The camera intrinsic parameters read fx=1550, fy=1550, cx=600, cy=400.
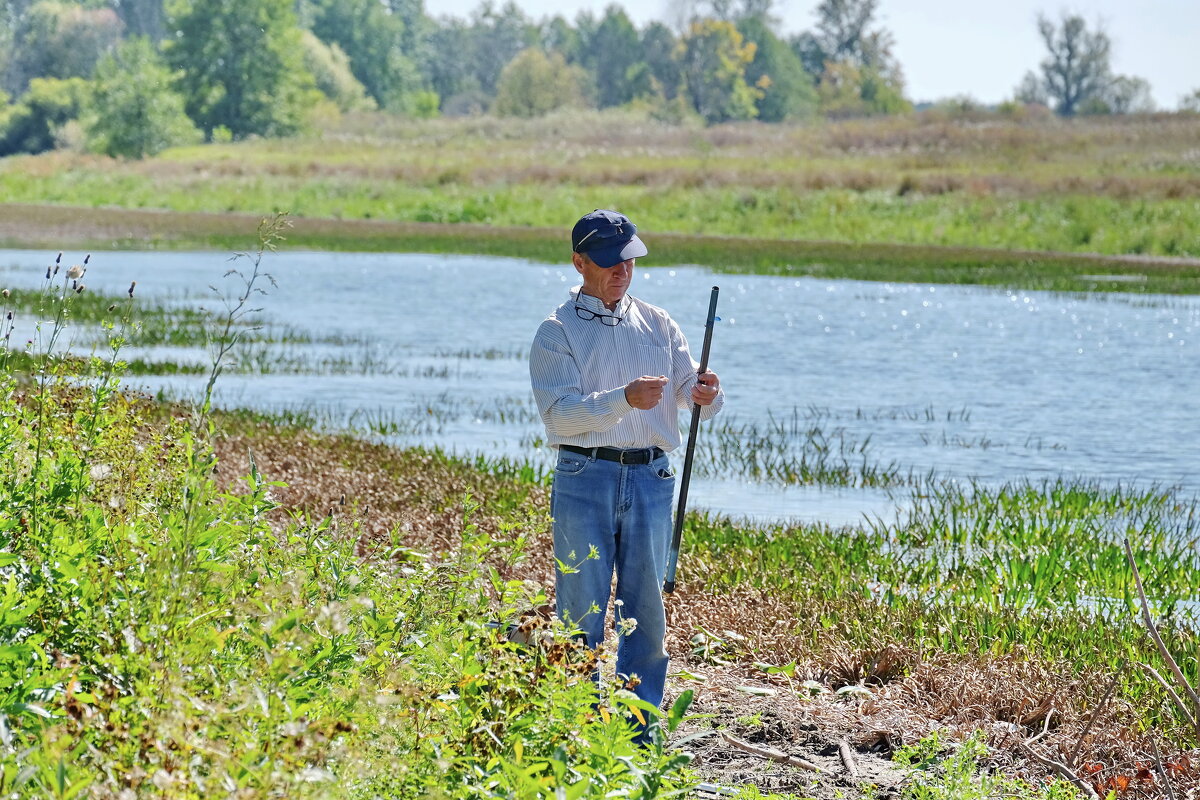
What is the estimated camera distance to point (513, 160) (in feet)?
231

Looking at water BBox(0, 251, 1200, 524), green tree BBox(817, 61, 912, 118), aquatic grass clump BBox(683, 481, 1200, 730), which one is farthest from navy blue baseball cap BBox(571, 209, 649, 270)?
green tree BBox(817, 61, 912, 118)

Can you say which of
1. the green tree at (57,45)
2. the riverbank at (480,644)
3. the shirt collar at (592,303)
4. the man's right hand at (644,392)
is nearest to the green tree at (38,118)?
the green tree at (57,45)

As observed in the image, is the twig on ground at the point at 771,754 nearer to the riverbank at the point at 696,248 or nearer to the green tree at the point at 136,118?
the riverbank at the point at 696,248

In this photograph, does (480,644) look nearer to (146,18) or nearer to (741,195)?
(741,195)

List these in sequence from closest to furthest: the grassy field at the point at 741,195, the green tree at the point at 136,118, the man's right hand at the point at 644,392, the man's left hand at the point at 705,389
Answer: the man's right hand at the point at 644,392
the man's left hand at the point at 705,389
the grassy field at the point at 741,195
the green tree at the point at 136,118

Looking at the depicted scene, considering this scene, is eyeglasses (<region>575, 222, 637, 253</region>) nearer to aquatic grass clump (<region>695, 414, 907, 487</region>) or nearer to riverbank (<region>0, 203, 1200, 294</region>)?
aquatic grass clump (<region>695, 414, 907, 487</region>)

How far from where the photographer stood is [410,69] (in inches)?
6033

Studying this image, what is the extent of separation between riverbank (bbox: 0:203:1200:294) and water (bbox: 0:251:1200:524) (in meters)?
2.44

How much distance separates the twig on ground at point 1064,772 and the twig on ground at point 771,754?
31.7 inches

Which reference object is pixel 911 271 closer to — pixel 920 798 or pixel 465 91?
pixel 920 798

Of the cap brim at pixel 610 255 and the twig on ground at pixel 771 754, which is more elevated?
the cap brim at pixel 610 255

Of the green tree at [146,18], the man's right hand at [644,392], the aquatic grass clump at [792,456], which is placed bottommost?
the aquatic grass clump at [792,456]

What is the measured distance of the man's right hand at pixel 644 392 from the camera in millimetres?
5250

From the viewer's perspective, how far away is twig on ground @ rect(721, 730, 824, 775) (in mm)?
5762
